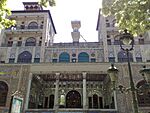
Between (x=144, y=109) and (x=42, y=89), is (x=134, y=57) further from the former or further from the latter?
(x=42, y=89)

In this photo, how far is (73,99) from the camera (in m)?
28.8

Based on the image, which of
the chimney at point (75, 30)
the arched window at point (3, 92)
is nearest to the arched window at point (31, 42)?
the chimney at point (75, 30)

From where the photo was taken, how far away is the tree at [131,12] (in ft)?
31.6

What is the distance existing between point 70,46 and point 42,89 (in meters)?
8.12

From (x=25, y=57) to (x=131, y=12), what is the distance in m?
23.4

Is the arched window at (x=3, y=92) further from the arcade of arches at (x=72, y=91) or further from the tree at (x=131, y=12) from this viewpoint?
the tree at (x=131, y=12)

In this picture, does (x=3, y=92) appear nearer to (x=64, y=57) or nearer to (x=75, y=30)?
(x=64, y=57)

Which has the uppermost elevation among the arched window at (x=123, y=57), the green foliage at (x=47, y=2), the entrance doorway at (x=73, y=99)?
the arched window at (x=123, y=57)

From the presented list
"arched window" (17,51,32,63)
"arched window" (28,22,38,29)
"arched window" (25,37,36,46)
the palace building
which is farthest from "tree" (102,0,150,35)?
"arched window" (28,22,38,29)

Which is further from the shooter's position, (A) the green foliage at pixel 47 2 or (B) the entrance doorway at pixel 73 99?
(B) the entrance doorway at pixel 73 99

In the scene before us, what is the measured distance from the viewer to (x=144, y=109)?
23516 millimetres

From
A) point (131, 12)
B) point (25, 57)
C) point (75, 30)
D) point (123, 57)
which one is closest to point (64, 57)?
point (25, 57)

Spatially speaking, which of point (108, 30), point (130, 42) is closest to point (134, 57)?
point (108, 30)

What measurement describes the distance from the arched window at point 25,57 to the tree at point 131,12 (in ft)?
70.8
